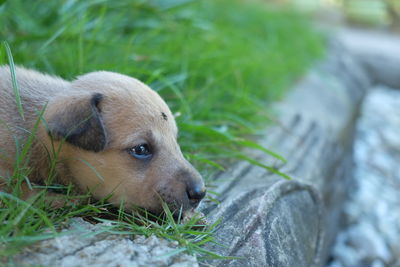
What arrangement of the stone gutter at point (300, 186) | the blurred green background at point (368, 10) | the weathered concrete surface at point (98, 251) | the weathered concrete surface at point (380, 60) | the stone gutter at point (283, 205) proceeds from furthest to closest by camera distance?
the blurred green background at point (368, 10)
the weathered concrete surface at point (380, 60)
the stone gutter at point (300, 186)
the stone gutter at point (283, 205)
the weathered concrete surface at point (98, 251)

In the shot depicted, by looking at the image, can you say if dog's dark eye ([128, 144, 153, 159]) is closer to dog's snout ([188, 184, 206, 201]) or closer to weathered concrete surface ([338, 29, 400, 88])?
dog's snout ([188, 184, 206, 201])

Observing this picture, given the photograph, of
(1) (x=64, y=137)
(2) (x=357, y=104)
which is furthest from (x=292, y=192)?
(2) (x=357, y=104)

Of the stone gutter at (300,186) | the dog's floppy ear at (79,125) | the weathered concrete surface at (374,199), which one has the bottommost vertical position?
the weathered concrete surface at (374,199)

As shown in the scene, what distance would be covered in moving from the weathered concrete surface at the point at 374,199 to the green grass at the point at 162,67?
161 centimetres

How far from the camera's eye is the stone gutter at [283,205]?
2.16 m

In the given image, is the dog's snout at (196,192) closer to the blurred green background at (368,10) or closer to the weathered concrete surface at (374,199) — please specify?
the weathered concrete surface at (374,199)

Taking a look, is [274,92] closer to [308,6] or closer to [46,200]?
[46,200]

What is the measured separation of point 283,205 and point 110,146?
3.77 feet

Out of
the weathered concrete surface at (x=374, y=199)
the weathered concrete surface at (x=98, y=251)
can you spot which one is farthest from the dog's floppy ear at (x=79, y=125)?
the weathered concrete surface at (x=374, y=199)

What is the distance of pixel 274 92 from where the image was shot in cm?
566

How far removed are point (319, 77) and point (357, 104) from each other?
3.14 ft

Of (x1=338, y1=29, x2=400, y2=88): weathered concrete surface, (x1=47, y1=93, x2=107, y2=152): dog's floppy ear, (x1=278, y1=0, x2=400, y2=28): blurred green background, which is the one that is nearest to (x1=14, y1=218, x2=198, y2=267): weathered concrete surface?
(x1=47, y1=93, x2=107, y2=152): dog's floppy ear

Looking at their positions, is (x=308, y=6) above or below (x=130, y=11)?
below

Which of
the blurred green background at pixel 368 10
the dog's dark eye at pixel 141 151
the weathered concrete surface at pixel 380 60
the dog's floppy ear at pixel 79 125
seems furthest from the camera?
the blurred green background at pixel 368 10
